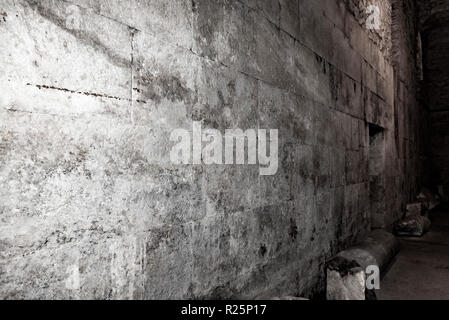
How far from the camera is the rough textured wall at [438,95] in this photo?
37.1ft

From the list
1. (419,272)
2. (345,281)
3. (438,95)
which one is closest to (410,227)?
(419,272)

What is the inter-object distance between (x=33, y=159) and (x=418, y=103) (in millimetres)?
10620

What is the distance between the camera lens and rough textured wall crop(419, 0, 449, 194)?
1130cm

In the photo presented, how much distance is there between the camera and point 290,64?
8.71 feet

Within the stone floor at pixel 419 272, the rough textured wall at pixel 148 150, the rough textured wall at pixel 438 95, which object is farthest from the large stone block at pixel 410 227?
the rough textured wall at pixel 438 95

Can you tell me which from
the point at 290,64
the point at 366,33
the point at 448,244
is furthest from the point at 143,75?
the point at 448,244

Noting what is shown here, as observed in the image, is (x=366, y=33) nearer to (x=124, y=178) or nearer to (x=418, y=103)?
(x=124, y=178)

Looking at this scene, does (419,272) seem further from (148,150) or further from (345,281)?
(148,150)

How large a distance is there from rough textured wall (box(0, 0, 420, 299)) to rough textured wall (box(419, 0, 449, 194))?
11.0 metres

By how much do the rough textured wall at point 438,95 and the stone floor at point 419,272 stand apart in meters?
7.03

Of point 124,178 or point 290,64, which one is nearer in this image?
point 124,178

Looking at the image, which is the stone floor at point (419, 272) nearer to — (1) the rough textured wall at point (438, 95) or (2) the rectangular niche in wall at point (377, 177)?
(2) the rectangular niche in wall at point (377, 177)

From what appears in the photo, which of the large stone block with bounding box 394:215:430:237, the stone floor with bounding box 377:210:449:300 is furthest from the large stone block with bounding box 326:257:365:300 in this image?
the large stone block with bounding box 394:215:430:237

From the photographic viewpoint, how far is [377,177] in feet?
17.5
